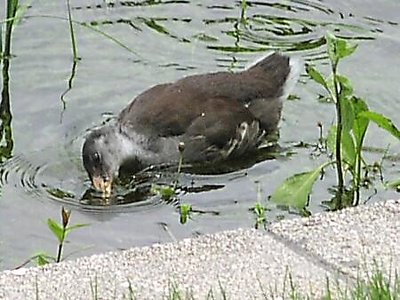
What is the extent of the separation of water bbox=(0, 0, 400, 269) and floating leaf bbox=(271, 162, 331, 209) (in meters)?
0.07

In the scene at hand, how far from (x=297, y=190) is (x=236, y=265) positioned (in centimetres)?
188

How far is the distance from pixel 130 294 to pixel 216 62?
4028 mm

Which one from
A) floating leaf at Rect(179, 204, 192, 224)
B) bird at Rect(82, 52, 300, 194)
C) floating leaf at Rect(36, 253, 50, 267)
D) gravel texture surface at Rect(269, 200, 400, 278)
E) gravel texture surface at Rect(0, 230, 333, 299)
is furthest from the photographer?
bird at Rect(82, 52, 300, 194)

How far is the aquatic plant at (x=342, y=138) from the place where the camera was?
5.24 meters

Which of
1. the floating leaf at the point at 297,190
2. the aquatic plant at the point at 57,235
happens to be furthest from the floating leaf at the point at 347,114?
the aquatic plant at the point at 57,235

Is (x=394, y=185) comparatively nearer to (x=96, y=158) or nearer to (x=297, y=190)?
(x=297, y=190)

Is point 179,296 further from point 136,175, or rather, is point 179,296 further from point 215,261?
point 136,175

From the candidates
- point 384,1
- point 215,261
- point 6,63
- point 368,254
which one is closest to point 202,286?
point 215,261

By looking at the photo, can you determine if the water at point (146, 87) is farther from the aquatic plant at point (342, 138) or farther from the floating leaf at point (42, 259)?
the floating leaf at point (42, 259)

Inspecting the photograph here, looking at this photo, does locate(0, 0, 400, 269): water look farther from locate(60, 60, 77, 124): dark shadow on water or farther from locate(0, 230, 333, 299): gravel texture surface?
locate(0, 230, 333, 299): gravel texture surface

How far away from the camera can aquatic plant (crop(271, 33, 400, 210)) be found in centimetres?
524

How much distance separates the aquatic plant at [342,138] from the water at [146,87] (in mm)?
88

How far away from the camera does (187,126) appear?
673 centimetres

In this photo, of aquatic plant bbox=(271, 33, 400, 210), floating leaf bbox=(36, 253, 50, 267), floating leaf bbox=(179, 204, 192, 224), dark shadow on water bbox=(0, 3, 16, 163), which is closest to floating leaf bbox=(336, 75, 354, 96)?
aquatic plant bbox=(271, 33, 400, 210)
